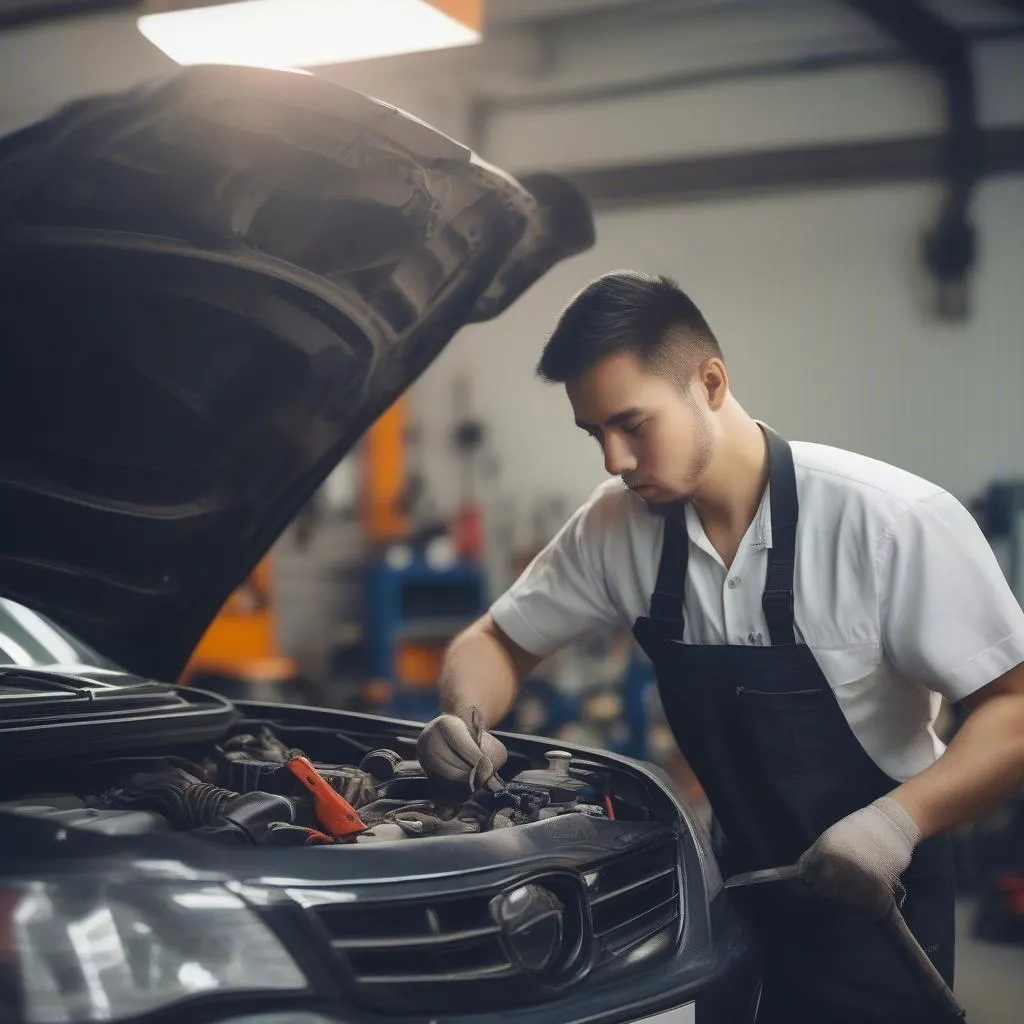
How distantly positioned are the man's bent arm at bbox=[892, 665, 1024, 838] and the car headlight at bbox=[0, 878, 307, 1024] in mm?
824

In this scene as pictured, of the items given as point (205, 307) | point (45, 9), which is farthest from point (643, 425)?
point (45, 9)

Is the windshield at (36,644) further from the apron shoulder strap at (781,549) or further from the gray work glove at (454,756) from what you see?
the apron shoulder strap at (781,549)

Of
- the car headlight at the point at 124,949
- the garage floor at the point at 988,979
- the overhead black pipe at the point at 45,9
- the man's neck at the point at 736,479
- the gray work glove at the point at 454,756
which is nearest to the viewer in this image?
the car headlight at the point at 124,949

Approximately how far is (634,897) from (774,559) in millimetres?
536

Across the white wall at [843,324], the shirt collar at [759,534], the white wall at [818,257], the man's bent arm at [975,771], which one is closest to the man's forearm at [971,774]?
the man's bent arm at [975,771]

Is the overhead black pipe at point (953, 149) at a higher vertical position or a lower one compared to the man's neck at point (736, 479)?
higher

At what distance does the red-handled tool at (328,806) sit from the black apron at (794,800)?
0.55 metres

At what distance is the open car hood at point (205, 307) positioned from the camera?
4.21 feet

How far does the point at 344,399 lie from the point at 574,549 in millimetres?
432

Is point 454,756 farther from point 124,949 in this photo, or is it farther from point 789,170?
point 789,170

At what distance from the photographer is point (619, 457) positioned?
1.64m

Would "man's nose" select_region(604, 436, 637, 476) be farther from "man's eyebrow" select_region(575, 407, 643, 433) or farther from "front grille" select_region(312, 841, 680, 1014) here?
"front grille" select_region(312, 841, 680, 1014)

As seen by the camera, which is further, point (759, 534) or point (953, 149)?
point (953, 149)

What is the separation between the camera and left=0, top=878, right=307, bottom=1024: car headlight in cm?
90
